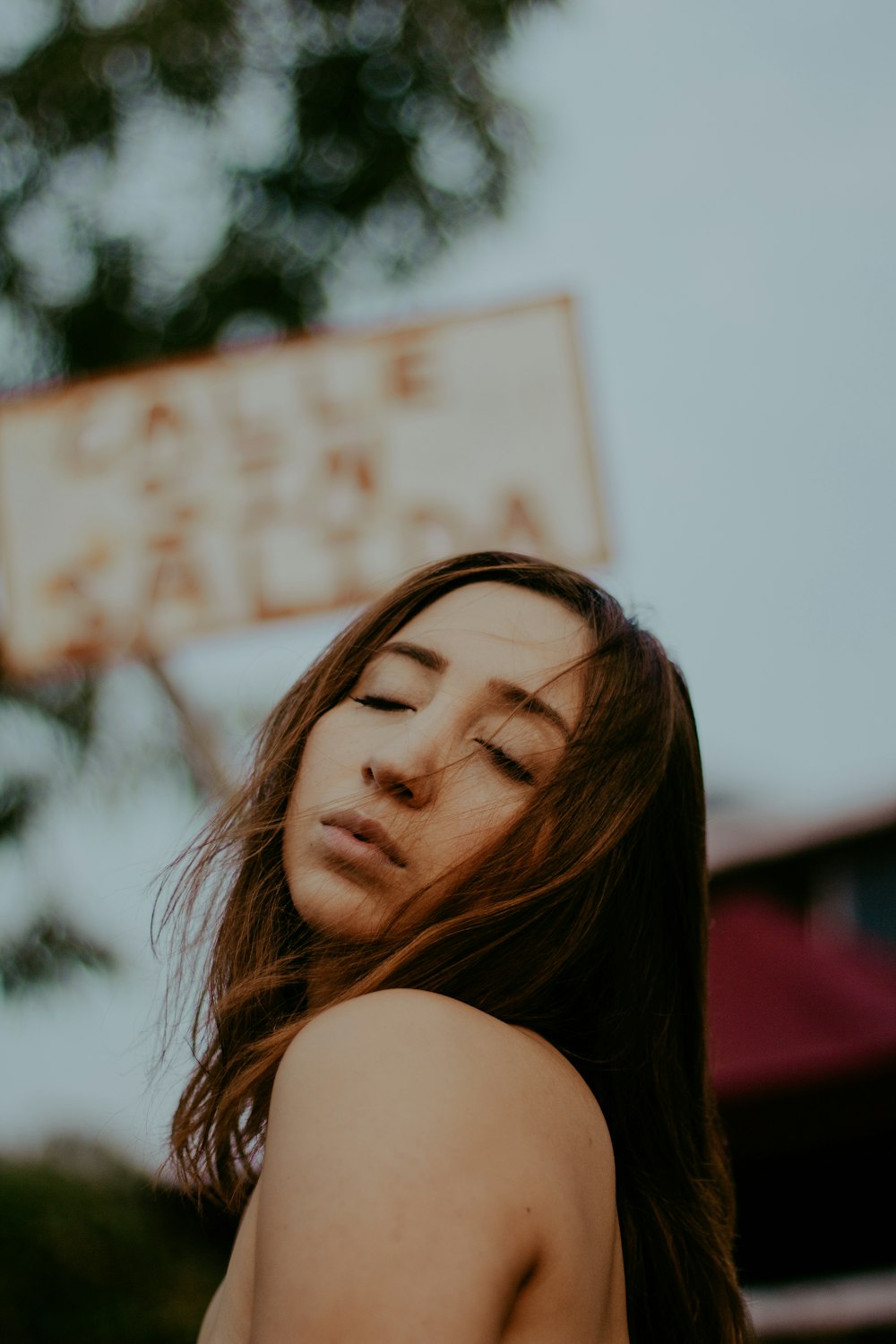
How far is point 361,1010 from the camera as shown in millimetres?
735

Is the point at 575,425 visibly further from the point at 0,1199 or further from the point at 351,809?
the point at 0,1199

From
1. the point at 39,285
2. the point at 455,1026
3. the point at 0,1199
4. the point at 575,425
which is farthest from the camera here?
the point at 0,1199

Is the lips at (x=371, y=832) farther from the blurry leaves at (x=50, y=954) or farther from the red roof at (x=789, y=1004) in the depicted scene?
the blurry leaves at (x=50, y=954)

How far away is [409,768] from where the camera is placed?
0.91 m

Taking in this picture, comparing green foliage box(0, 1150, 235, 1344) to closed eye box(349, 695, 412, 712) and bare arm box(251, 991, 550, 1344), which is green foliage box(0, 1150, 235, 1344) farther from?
bare arm box(251, 991, 550, 1344)

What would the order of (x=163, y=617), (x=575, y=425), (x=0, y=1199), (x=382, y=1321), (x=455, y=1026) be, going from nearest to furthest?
(x=382, y=1321)
(x=455, y=1026)
(x=575, y=425)
(x=163, y=617)
(x=0, y=1199)

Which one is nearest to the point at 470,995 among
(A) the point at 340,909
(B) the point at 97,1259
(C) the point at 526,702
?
(A) the point at 340,909

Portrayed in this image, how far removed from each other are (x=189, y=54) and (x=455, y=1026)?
12.2 feet

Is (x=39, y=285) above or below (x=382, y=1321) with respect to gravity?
above

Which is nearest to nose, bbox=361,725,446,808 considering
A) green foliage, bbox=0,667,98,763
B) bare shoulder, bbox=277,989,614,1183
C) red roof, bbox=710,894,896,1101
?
bare shoulder, bbox=277,989,614,1183

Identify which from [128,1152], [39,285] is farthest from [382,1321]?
[128,1152]

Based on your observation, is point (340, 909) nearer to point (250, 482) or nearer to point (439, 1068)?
point (439, 1068)

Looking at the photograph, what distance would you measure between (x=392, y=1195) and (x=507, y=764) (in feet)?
1.28

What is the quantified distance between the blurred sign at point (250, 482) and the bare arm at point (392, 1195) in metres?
1.72
